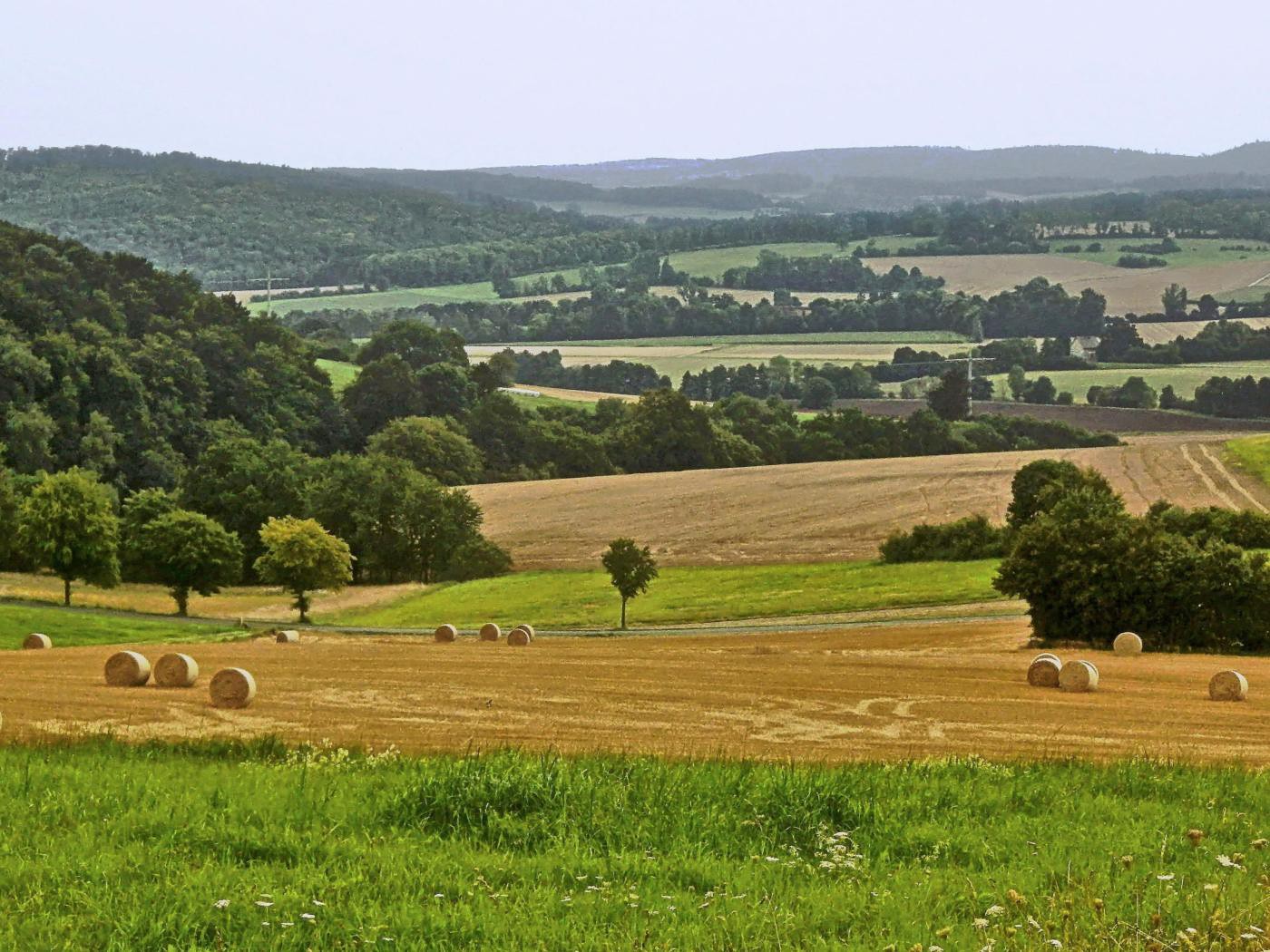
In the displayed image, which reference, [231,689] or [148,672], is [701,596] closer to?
[148,672]

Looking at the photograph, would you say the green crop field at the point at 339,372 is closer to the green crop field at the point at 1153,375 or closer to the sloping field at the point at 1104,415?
the sloping field at the point at 1104,415

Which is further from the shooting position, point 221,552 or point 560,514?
point 560,514

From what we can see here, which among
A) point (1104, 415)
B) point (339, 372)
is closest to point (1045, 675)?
point (1104, 415)

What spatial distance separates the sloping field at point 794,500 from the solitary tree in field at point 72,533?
23.6m

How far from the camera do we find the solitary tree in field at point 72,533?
3155 inches

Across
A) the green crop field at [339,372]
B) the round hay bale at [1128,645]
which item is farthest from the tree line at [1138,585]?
the green crop field at [339,372]

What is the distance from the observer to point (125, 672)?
76.1ft

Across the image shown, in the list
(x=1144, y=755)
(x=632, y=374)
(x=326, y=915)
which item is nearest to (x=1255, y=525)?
(x=1144, y=755)

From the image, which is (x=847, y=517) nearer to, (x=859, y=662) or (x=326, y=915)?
(x=859, y=662)

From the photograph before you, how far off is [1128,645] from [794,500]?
64334 mm

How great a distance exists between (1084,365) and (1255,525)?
115 m

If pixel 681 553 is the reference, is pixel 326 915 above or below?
above

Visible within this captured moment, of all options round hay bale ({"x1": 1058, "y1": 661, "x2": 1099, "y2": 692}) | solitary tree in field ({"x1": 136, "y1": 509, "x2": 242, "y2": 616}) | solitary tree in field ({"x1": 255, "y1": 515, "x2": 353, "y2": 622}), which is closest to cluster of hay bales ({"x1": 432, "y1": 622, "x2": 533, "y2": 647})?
round hay bale ({"x1": 1058, "y1": 661, "x2": 1099, "y2": 692})

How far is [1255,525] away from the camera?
67438mm
